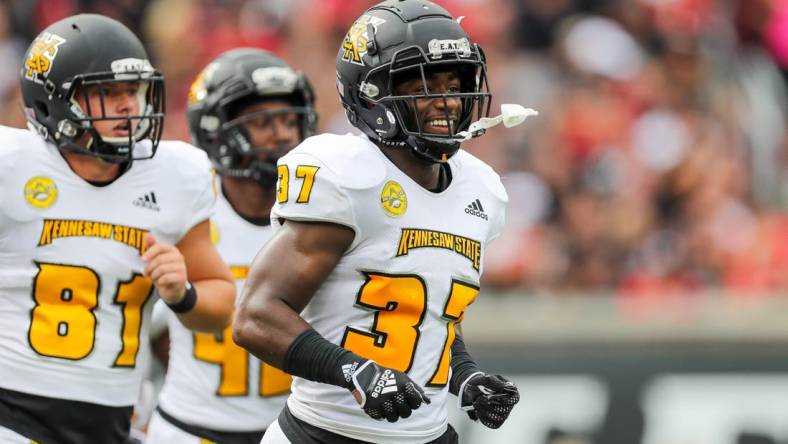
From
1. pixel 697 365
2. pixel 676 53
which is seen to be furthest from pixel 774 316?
pixel 676 53

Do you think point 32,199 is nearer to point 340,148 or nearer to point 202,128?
point 340,148

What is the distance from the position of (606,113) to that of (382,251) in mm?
6320

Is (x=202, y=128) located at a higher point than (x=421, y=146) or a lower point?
lower

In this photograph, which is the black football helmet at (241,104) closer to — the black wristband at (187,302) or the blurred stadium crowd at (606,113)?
the black wristband at (187,302)

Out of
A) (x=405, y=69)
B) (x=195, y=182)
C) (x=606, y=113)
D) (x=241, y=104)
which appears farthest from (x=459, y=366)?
(x=606, y=113)

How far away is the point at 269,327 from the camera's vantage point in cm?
393

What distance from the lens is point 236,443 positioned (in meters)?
5.47

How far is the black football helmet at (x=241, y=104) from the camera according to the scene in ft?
18.9

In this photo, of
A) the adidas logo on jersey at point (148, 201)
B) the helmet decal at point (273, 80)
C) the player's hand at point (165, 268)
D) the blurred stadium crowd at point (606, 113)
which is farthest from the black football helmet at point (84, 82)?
the blurred stadium crowd at point (606, 113)

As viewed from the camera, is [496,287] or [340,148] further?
[496,287]

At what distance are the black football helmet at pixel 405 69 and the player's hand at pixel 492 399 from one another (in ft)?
2.17

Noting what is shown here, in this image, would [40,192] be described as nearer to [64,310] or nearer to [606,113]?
[64,310]

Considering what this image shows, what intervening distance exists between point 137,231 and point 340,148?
98cm

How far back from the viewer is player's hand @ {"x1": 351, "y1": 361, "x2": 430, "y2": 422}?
3738mm
